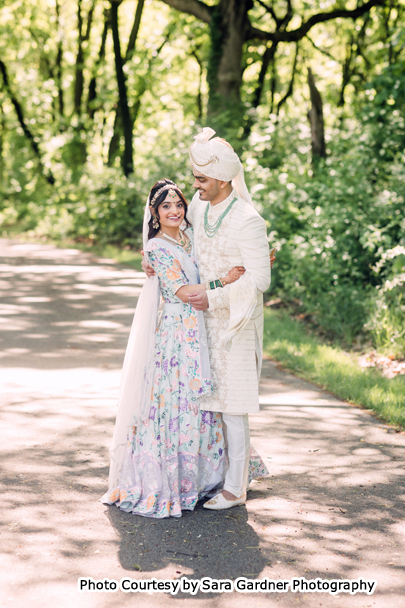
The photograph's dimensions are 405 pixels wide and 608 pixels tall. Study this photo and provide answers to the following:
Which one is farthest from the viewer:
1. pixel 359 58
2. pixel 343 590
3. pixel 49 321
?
pixel 359 58

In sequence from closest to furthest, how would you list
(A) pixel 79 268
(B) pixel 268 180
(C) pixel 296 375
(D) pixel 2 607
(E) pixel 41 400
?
(D) pixel 2 607 → (E) pixel 41 400 → (C) pixel 296 375 → (B) pixel 268 180 → (A) pixel 79 268

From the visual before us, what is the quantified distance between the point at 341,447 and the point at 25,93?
83.8ft

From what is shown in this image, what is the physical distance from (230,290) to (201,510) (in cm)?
132

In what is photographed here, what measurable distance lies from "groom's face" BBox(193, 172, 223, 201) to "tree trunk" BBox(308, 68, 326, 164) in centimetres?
861

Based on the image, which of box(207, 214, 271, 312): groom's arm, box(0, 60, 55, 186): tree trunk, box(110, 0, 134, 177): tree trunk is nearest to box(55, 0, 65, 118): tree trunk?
box(0, 60, 55, 186): tree trunk

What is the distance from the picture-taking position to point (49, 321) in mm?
9312

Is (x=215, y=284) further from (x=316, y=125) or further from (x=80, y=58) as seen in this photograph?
(x=80, y=58)

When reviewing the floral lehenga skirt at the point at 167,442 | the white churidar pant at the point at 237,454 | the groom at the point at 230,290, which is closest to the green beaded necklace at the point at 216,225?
the groom at the point at 230,290

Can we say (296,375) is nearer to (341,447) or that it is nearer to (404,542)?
(341,447)

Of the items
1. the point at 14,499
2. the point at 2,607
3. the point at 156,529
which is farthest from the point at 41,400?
the point at 2,607

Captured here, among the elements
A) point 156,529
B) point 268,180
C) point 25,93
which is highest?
point 25,93

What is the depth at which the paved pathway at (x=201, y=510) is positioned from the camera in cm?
317

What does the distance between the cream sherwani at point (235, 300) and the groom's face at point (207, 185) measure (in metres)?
0.09

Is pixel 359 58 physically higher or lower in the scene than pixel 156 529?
higher
